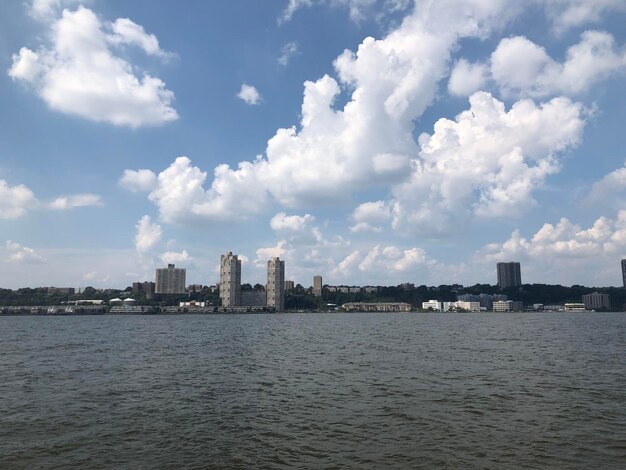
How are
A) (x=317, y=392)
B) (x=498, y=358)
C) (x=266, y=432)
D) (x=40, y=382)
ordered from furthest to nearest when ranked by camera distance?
(x=498, y=358)
(x=40, y=382)
(x=317, y=392)
(x=266, y=432)

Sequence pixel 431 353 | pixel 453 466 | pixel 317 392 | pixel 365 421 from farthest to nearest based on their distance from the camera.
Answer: pixel 431 353
pixel 317 392
pixel 365 421
pixel 453 466

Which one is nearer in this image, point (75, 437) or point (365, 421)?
point (75, 437)

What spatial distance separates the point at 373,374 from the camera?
47.0m

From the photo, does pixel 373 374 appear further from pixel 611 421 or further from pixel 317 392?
pixel 611 421

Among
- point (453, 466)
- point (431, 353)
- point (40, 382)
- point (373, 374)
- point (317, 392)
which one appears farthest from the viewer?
point (431, 353)

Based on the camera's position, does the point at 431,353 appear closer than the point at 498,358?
No

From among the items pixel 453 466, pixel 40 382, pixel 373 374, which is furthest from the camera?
pixel 373 374

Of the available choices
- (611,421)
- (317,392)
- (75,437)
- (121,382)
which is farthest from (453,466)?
(121,382)

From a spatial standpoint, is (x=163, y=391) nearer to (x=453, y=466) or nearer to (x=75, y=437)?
(x=75, y=437)

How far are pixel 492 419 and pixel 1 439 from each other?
1168 inches

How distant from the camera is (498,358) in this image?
60562 millimetres

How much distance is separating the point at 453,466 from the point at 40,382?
39.6 m

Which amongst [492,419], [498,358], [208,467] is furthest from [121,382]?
[498,358]

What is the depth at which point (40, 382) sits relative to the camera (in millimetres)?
42750
